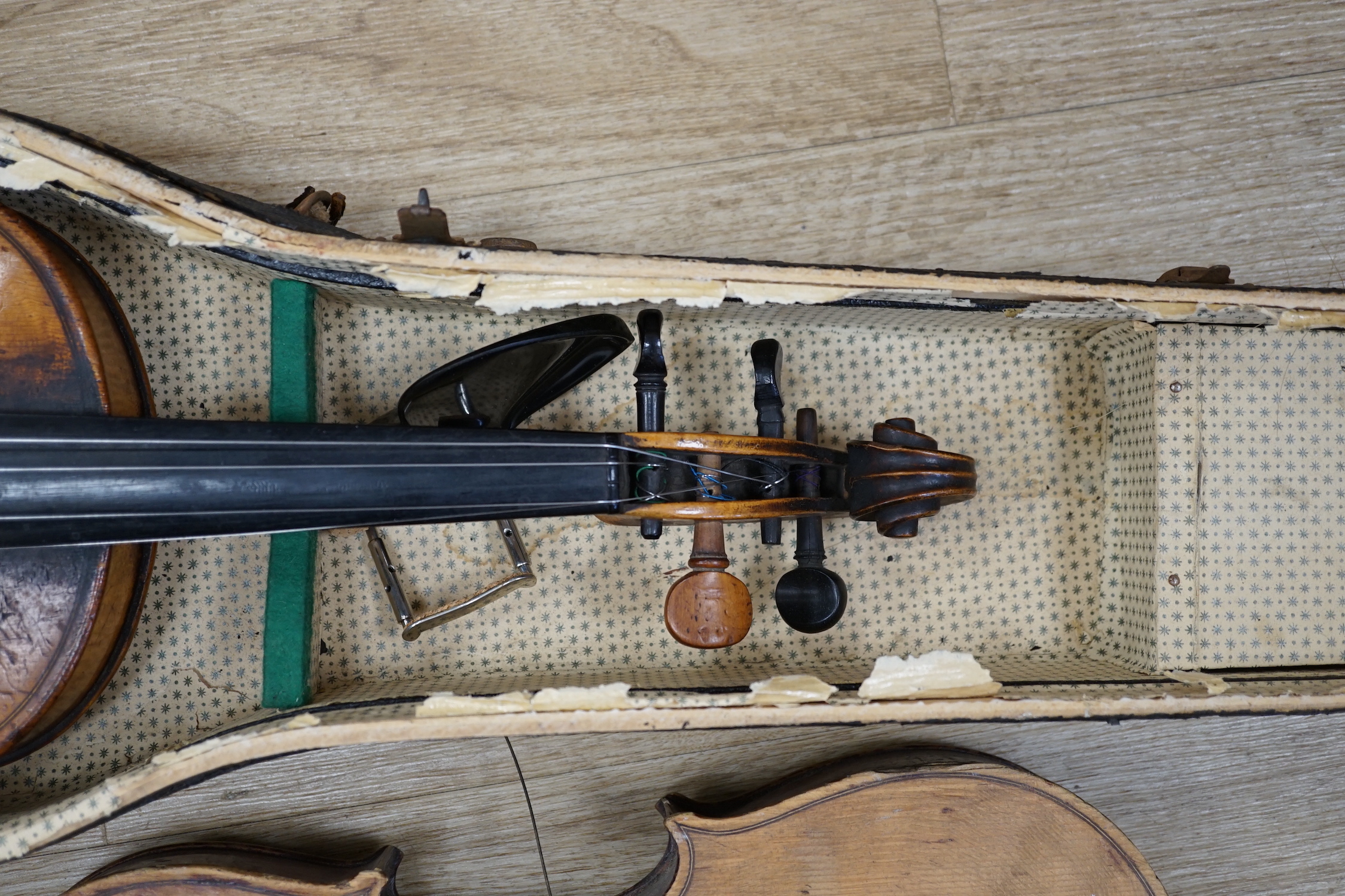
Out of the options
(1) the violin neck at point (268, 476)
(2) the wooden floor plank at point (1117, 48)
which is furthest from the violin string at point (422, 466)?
(2) the wooden floor plank at point (1117, 48)

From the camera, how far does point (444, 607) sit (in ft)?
4.26

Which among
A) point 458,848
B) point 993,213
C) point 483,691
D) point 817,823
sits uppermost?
point 993,213

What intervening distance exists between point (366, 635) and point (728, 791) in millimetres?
742

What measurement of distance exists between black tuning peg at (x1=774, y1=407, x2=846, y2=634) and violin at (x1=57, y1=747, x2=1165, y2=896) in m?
0.34

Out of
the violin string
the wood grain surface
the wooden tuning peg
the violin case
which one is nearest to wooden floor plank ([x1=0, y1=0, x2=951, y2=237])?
the violin case

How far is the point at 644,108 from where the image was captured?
1568mm

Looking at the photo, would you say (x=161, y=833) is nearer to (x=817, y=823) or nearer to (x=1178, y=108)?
(x=817, y=823)

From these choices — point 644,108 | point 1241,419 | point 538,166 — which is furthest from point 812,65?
point 1241,419

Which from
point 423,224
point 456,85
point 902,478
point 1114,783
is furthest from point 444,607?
point 1114,783

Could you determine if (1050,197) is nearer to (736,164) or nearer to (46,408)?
(736,164)

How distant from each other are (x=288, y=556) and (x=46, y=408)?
0.36m

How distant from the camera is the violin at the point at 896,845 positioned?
4.33 ft

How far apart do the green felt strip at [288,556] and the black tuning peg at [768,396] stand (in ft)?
2.22

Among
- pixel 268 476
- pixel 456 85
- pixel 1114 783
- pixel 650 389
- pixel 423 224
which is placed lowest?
pixel 1114 783
